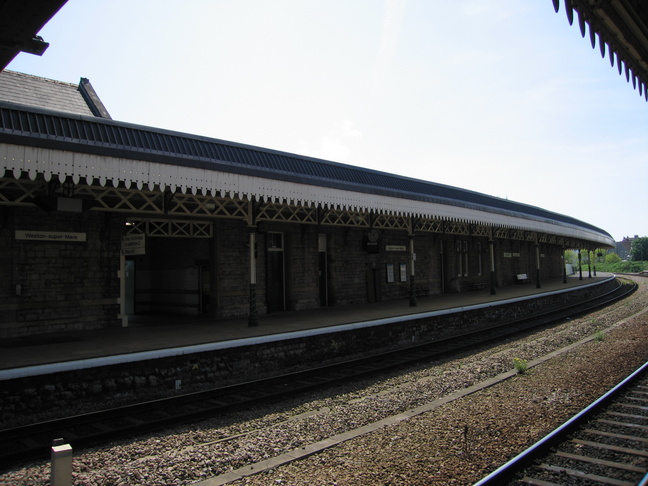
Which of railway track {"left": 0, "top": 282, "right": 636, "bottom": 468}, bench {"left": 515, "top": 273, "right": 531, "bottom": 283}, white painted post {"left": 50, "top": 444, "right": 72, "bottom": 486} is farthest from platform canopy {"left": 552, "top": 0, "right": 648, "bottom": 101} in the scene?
bench {"left": 515, "top": 273, "right": 531, "bottom": 283}

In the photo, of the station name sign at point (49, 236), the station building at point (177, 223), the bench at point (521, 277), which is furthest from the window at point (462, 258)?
the station name sign at point (49, 236)

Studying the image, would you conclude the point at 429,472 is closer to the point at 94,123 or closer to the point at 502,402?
the point at 502,402

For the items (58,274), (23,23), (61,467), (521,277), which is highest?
(23,23)

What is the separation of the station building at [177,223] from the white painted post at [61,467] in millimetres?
4460

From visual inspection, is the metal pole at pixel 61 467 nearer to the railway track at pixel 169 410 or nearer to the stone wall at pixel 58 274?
the railway track at pixel 169 410

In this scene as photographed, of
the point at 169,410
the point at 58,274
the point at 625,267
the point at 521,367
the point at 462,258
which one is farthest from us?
the point at 625,267

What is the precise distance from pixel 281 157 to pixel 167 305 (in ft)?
22.4

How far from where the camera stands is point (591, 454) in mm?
4996

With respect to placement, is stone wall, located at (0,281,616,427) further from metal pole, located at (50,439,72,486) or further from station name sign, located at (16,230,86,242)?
station name sign, located at (16,230,86,242)

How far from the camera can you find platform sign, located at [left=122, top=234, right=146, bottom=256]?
33.8 feet

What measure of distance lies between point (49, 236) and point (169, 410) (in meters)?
5.21

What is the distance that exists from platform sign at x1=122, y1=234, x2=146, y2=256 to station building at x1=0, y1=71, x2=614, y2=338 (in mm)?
26

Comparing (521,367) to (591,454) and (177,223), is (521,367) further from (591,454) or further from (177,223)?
(177,223)

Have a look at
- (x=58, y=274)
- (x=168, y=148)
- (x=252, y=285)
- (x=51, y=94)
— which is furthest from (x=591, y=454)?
(x=51, y=94)
